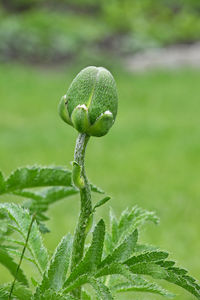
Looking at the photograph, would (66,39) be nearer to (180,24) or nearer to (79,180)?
(180,24)

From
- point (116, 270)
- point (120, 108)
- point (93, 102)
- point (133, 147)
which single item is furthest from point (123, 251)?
point (120, 108)

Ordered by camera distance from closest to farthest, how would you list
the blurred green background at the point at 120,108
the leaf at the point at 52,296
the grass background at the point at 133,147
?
the leaf at the point at 52,296, the grass background at the point at 133,147, the blurred green background at the point at 120,108

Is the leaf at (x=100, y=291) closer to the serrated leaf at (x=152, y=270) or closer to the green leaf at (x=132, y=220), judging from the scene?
the serrated leaf at (x=152, y=270)

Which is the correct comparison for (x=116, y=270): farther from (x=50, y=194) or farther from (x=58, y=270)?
(x=50, y=194)

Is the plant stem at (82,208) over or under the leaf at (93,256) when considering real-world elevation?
over

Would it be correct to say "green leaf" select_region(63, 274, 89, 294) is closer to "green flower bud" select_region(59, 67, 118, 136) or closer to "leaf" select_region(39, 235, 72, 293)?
"leaf" select_region(39, 235, 72, 293)

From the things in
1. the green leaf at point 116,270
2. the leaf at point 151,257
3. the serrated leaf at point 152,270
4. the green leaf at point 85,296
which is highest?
the leaf at point 151,257

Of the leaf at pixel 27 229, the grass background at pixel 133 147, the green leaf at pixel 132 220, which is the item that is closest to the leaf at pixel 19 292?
the leaf at pixel 27 229
